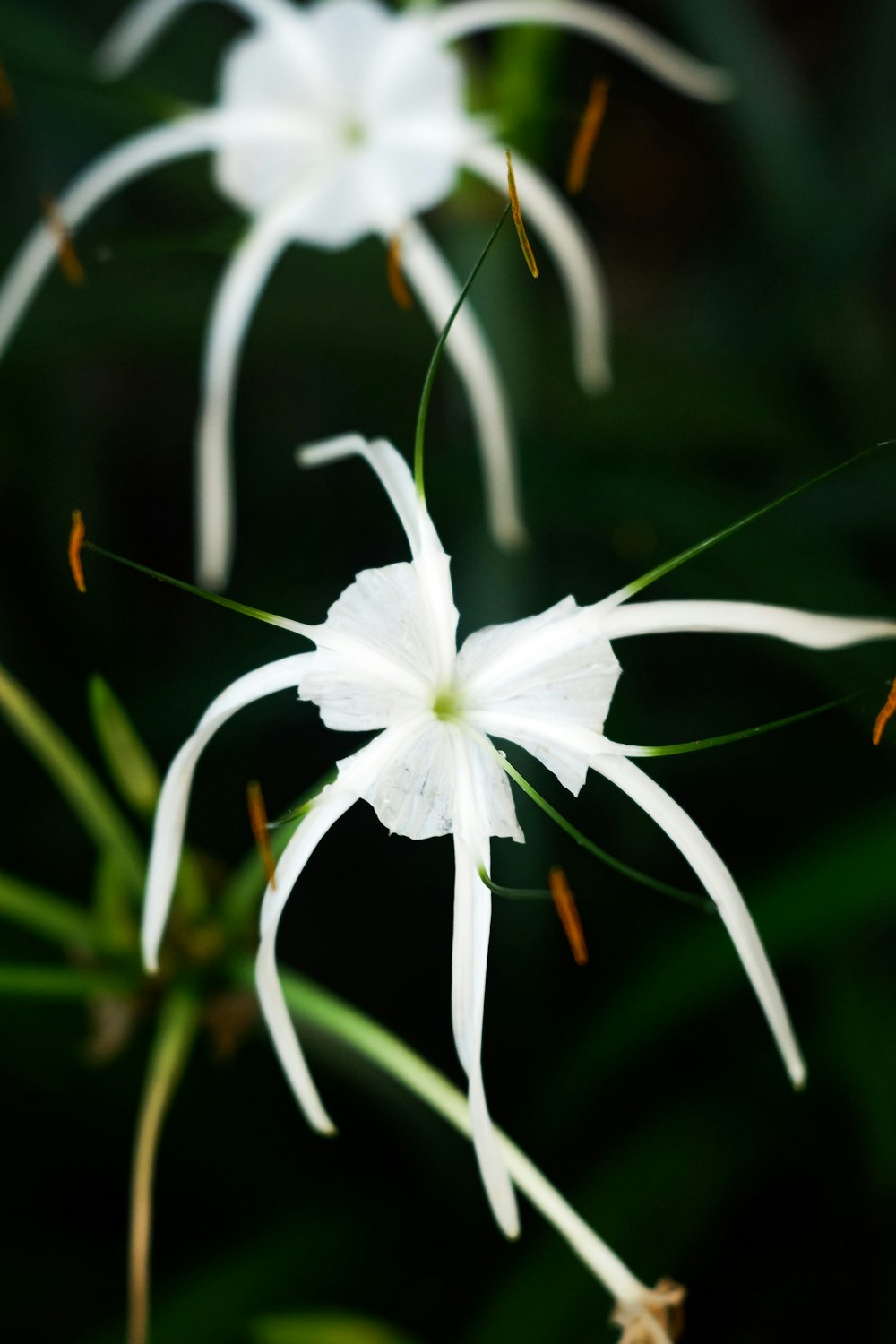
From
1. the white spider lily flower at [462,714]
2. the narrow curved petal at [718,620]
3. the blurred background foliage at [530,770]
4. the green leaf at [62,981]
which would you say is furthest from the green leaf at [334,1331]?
the narrow curved petal at [718,620]

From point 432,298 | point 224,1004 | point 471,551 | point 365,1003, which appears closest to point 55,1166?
→ point 365,1003

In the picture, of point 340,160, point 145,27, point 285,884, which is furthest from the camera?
point 145,27

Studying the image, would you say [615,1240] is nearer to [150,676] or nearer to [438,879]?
[438,879]

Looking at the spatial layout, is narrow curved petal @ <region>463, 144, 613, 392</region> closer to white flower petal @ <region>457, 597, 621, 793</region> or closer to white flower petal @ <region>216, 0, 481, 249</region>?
white flower petal @ <region>216, 0, 481, 249</region>

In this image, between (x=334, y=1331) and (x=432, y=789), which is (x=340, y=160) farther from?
(x=334, y=1331)

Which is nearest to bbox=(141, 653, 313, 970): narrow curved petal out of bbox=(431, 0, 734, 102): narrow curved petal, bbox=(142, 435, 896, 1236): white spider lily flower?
bbox=(142, 435, 896, 1236): white spider lily flower

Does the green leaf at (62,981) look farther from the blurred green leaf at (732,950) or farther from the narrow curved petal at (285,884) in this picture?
the blurred green leaf at (732,950)

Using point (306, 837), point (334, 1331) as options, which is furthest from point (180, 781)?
point (334, 1331)
